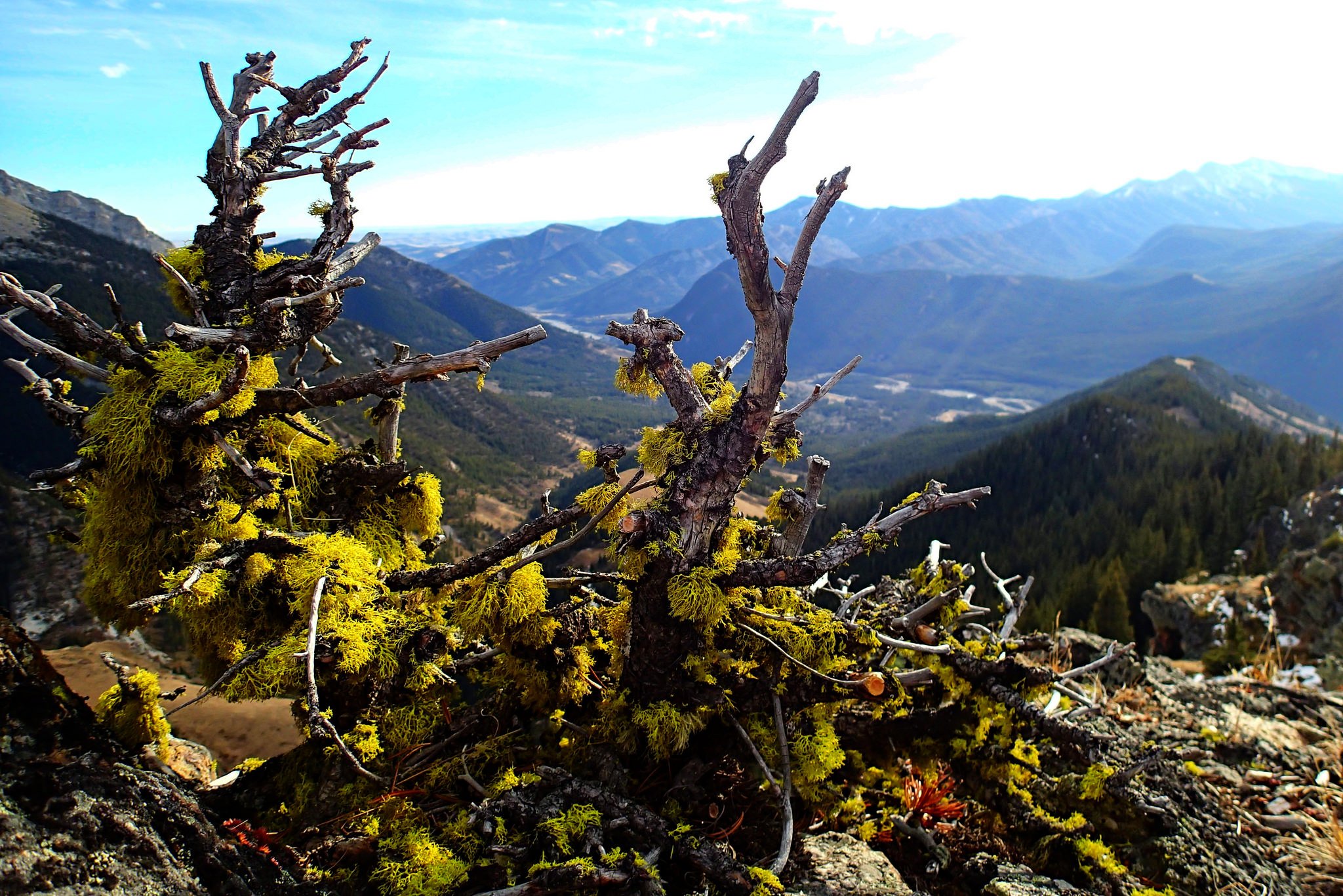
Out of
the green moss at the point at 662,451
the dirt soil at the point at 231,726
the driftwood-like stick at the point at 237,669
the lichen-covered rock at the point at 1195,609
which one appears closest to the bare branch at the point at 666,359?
the green moss at the point at 662,451

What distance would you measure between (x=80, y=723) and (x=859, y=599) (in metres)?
5.10

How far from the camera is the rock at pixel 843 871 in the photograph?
398 centimetres

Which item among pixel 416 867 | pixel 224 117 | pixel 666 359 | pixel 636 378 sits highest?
pixel 224 117

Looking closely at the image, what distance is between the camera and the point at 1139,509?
268 feet

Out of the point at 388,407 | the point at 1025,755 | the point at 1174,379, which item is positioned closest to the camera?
the point at 1025,755

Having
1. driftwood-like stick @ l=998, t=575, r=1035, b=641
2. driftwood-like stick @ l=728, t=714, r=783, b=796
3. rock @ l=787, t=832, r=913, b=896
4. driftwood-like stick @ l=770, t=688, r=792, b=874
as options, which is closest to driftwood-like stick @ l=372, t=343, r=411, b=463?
driftwood-like stick @ l=728, t=714, r=783, b=796

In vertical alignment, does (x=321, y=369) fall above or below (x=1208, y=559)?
above

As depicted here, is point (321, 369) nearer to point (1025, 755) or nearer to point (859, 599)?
point (859, 599)

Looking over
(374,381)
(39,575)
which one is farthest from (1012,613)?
(39,575)

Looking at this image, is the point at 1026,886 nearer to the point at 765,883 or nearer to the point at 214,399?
the point at 765,883

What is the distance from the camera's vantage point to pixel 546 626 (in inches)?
184

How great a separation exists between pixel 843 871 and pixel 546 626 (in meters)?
2.43

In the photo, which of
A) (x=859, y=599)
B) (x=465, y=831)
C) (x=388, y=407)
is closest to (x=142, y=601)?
(x=465, y=831)

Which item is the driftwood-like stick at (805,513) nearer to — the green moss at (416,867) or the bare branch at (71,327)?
the green moss at (416,867)
